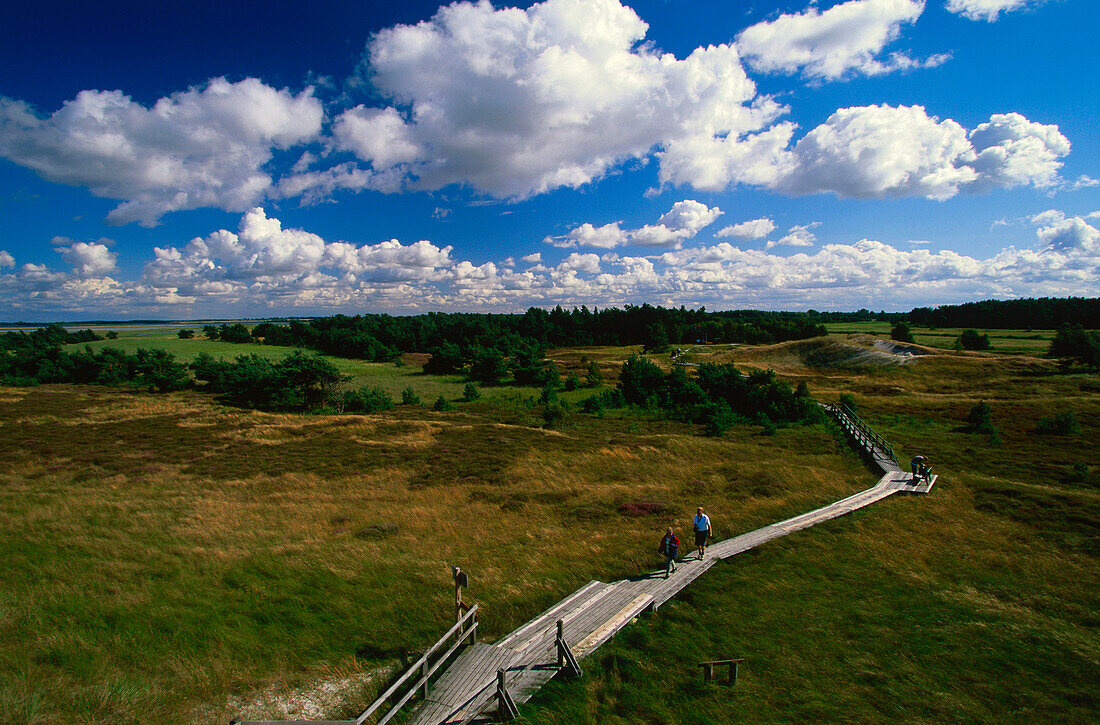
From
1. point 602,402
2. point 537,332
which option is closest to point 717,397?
point 602,402

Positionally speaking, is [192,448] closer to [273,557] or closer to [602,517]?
[273,557]

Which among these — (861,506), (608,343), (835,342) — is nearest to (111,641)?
(861,506)

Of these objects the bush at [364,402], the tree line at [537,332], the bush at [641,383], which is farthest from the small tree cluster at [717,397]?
the tree line at [537,332]

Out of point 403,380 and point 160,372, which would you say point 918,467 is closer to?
point 403,380

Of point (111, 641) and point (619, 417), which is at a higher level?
point (111, 641)

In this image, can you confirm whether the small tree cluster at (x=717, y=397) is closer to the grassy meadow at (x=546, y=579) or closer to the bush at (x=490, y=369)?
the grassy meadow at (x=546, y=579)

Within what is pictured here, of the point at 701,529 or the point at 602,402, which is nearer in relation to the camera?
the point at 701,529
